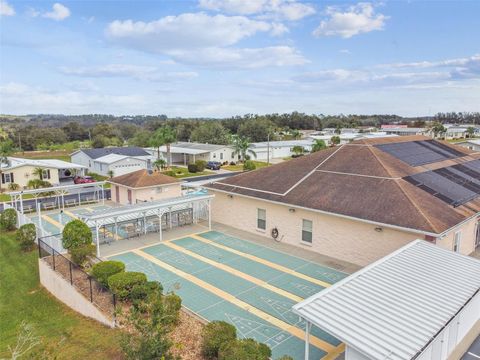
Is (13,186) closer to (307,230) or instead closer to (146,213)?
(146,213)

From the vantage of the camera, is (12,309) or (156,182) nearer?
(12,309)

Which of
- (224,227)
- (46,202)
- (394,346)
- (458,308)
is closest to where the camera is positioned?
(394,346)

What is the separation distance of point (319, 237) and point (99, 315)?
1141cm

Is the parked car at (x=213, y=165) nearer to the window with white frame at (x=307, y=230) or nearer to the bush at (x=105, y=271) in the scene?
Answer: the window with white frame at (x=307, y=230)

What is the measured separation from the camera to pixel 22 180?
4162cm

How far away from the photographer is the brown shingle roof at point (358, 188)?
16.7 meters

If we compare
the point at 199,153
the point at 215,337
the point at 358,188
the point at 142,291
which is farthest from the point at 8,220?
the point at 199,153

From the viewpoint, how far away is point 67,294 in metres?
15.9

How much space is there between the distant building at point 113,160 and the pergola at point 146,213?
87.8ft

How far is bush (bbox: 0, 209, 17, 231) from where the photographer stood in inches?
1000

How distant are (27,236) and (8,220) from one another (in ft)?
16.6

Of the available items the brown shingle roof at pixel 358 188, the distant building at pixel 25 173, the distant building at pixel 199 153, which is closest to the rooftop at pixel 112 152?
the distant building at pixel 199 153

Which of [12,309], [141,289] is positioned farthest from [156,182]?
[141,289]

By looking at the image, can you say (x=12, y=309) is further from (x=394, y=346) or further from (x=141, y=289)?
(x=394, y=346)
